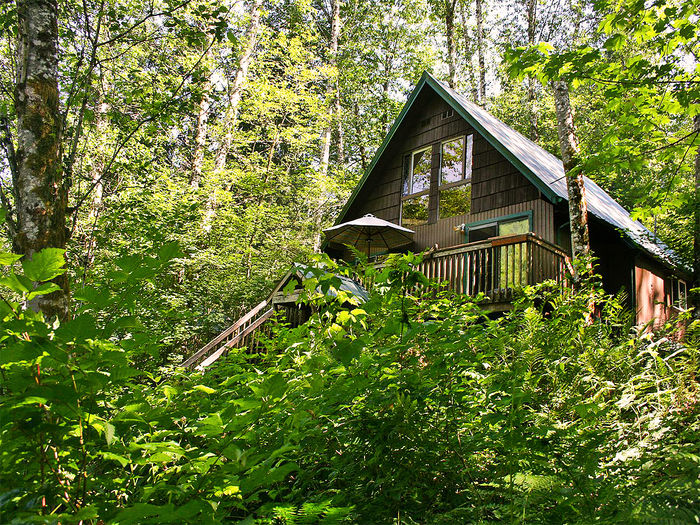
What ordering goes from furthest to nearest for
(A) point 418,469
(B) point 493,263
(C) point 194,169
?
(C) point 194,169, (B) point 493,263, (A) point 418,469

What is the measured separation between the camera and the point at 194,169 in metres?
15.5

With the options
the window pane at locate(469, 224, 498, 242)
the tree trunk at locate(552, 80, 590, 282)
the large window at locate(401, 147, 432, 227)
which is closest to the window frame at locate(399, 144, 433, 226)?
the large window at locate(401, 147, 432, 227)

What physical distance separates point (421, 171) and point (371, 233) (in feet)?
11.9

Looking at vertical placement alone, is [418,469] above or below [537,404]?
below

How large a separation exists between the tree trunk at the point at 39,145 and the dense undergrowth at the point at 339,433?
141 centimetres

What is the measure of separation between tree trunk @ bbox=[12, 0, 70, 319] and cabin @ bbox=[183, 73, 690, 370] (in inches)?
191

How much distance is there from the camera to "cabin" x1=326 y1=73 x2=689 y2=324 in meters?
8.75

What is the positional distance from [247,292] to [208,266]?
182 centimetres

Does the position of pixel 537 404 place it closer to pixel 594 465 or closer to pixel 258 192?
pixel 594 465

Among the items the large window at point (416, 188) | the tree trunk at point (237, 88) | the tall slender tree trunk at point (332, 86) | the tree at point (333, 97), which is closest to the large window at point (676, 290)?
the large window at point (416, 188)

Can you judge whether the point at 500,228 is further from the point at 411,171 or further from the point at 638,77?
the point at 638,77

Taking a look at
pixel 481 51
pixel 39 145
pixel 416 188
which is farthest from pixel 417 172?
pixel 481 51

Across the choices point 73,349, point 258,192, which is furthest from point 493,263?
point 258,192

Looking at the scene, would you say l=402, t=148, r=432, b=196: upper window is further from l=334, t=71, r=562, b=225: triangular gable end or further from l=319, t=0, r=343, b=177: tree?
l=319, t=0, r=343, b=177: tree
